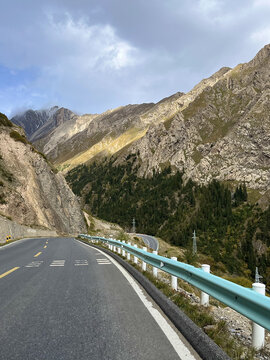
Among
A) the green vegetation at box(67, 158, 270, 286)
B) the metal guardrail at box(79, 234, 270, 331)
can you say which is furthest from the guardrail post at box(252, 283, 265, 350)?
the green vegetation at box(67, 158, 270, 286)

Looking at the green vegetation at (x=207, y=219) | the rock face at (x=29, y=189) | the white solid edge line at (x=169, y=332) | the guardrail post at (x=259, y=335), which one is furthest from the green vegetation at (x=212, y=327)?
the green vegetation at (x=207, y=219)

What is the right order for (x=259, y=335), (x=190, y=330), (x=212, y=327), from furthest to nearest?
(x=212, y=327) < (x=190, y=330) < (x=259, y=335)

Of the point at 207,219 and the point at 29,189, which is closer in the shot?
the point at 29,189

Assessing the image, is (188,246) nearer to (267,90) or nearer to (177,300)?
(267,90)

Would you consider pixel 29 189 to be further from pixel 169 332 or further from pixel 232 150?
pixel 232 150

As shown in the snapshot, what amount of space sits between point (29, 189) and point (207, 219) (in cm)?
10459

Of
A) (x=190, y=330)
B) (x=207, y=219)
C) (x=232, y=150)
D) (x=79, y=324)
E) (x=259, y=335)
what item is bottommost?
(x=79, y=324)

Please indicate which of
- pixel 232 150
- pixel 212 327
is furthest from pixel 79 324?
pixel 232 150

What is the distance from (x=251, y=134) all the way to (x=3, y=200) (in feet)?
487

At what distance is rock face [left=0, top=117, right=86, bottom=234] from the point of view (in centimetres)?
5216

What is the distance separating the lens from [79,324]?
15.4 feet

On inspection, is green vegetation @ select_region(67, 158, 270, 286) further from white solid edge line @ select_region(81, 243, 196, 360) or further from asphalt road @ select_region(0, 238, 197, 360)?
white solid edge line @ select_region(81, 243, 196, 360)

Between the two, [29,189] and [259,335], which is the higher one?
[29,189]

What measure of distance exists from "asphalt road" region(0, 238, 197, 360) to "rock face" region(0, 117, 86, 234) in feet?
143
